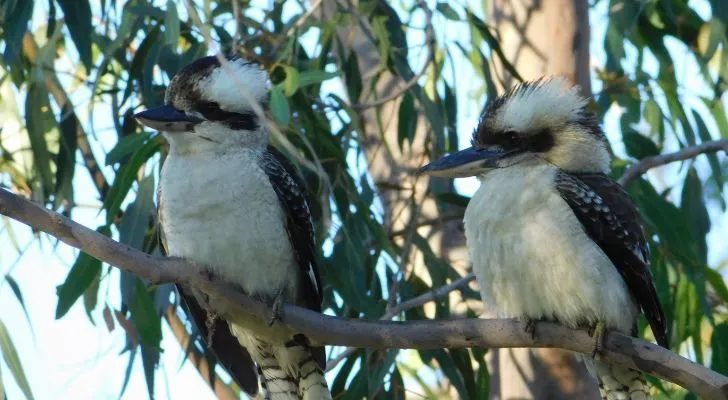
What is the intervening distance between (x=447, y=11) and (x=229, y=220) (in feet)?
3.50

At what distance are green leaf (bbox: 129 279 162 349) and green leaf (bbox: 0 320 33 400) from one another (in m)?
0.37

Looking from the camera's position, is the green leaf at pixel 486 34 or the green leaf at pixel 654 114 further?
the green leaf at pixel 654 114

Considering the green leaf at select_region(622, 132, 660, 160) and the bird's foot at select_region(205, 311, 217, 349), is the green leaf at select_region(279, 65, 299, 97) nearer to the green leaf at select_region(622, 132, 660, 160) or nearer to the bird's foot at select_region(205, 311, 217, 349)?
the bird's foot at select_region(205, 311, 217, 349)

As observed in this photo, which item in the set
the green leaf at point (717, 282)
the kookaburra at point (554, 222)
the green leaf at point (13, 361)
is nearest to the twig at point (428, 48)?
the kookaburra at point (554, 222)

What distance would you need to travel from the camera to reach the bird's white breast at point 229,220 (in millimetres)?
2922

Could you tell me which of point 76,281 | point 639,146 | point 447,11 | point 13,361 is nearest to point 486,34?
point 447,11

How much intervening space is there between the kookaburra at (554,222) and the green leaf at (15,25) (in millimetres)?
1147

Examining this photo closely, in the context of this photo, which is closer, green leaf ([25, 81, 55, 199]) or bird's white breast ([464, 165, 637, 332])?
bird's white breast ([464, 165, 637, 332])

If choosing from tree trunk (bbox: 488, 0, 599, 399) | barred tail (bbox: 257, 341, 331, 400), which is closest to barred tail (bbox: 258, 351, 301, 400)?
barred tail (bbox: 257, 341, 331, 400)

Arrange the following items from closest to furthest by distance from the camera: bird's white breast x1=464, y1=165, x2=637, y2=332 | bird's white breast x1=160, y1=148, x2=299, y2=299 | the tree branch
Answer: the tree branch → bird's white breast x1=464, y1=165, x2=637, y2=332 → bird's white breast x1=160, y1=148, x2=299, y2=299

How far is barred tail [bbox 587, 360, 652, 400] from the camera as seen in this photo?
2.97 m

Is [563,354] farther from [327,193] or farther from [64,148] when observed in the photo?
[64,148]

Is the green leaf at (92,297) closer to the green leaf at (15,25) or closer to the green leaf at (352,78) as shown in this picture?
the green leaf at (15,25)

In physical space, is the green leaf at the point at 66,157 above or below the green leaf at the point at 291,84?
above
